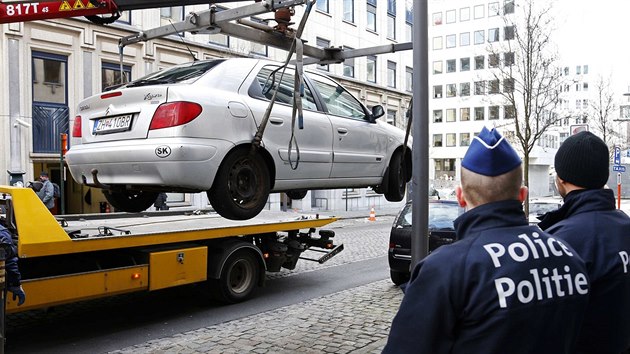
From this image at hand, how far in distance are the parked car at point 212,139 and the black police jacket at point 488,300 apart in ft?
8.90

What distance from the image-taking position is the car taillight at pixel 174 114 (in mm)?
4164

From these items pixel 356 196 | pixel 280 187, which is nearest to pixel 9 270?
pixel 280 187

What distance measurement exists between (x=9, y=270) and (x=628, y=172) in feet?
140

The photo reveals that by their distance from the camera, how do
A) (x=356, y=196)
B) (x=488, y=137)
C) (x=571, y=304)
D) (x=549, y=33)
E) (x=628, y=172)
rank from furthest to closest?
(x=628, y=172)
(x=356, y=196)
(x=549, y=33)
(x=488, y=137)
(x=571, y=304)

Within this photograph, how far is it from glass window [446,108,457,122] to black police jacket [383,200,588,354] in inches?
2493

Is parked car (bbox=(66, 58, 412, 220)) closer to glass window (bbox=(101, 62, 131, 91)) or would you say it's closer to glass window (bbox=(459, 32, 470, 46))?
glass window (bbox=(101, 62, 131, 91))

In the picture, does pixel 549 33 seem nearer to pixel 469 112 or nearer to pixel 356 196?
pixel 356 196

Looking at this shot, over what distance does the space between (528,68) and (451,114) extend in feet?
165

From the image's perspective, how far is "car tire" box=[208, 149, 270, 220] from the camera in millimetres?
4309

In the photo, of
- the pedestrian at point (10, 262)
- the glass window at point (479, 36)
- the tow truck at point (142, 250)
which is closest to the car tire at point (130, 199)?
the pedestrian at point (10, 262)

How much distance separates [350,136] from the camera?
5625 mm

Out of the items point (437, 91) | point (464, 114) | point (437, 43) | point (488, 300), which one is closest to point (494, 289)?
point (488, 300)

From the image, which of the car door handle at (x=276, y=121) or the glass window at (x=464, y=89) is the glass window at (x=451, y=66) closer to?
the glass window at (x=464, y=89)

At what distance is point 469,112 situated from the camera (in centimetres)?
6159
